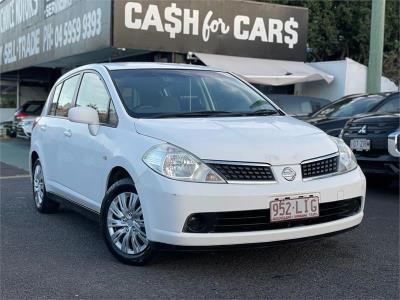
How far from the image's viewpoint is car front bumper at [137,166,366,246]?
3.66 metres

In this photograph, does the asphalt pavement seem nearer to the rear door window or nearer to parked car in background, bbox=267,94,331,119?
the rear door window

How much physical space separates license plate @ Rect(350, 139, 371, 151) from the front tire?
397cm

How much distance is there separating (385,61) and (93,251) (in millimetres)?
17104

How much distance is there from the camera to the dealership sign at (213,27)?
12609mm

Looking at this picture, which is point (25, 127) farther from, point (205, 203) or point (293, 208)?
point (293, 208)

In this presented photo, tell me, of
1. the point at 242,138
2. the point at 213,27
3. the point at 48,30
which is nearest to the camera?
the point at 242,138

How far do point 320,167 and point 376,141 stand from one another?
125 inches

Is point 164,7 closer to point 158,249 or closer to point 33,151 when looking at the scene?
point 33,151

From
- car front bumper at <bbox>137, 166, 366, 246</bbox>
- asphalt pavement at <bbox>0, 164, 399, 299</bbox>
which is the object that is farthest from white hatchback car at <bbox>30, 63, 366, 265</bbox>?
asphalt pavement at <bbox>0, 164, 399, 299</bbox>

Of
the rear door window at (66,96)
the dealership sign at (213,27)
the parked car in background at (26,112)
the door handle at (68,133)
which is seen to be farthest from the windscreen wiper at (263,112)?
the parked car in background at (26,112)

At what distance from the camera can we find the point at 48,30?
56.5 feet

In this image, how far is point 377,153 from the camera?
22.8 ft

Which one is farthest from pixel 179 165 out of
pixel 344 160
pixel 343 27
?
pixel 343 27

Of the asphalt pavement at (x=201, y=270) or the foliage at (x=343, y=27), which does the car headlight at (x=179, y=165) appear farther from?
the foliage at (x=343, y=27)
